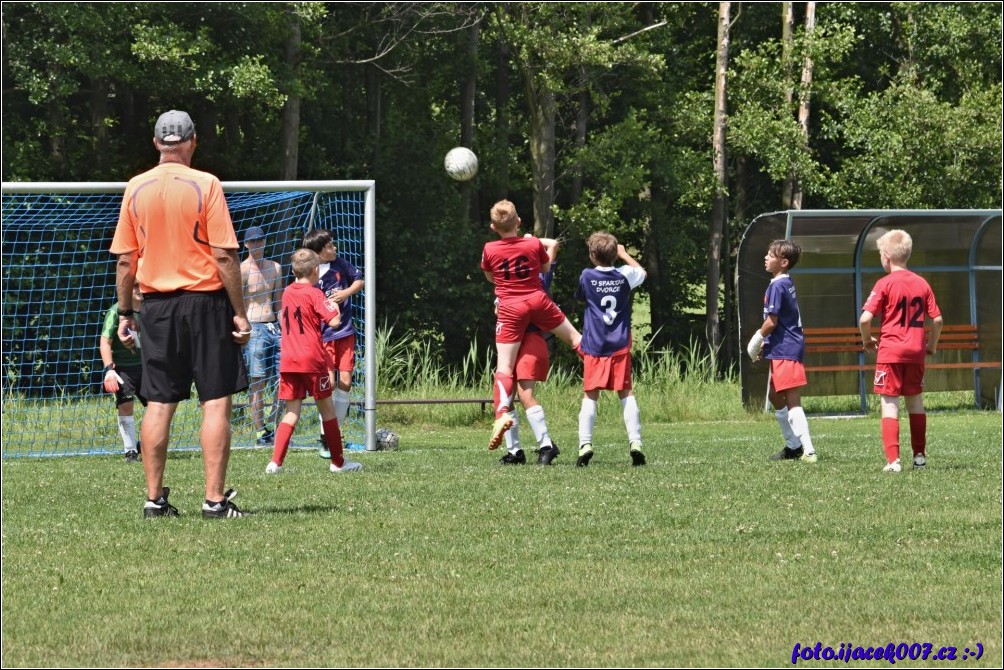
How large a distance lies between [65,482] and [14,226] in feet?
34.0

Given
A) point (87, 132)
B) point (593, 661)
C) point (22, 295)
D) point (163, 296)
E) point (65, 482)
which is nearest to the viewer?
point (593, 661)

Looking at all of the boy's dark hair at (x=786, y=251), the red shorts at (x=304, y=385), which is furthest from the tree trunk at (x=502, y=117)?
the red shorts at (x=304, y=385)

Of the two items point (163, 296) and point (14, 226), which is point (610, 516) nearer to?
point (163, 296)

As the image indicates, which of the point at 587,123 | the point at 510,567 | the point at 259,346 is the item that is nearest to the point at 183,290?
the point at 510,567

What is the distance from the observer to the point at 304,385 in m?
10.2

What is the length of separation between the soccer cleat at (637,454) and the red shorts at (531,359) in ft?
2.88

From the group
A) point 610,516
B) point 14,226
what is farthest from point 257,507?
point 14,226

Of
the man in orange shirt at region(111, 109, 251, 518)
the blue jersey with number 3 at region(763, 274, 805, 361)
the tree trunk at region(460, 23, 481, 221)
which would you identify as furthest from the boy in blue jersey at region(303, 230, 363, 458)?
the tree trunk at region(460, 23, 481, 221)

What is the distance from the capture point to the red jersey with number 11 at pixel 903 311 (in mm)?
9898

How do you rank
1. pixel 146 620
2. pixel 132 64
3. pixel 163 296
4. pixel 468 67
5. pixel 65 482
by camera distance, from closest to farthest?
pixel 146 620
pixel 163 296
pixel 65 482
pixel 132 64
pixel 468 67

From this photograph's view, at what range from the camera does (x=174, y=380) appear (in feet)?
24.2

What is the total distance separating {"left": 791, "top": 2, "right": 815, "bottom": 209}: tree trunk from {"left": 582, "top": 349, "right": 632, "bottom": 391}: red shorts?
22215 millimetres

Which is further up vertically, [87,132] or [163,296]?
[87,132]

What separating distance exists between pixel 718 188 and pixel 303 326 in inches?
921
